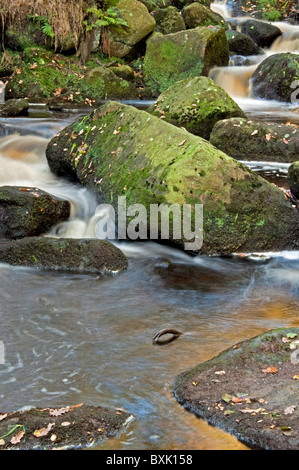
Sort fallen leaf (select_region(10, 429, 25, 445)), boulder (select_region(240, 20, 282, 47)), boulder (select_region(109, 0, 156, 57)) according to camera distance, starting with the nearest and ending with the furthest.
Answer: fallen leaf (select_region(10, 429, 25, 445))
boulder (select_region(109, 0, 156, 57))
boulder (select_region(240, 20, 282, 47))

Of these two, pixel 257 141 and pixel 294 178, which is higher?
pixel 294 178

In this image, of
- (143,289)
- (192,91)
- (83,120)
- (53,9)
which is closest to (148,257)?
(143,289)

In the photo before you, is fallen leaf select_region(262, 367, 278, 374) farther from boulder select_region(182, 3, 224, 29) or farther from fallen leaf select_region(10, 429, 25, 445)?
boulder select_region(182, 3, 224, 29)

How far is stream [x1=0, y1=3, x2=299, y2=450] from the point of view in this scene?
4.07 metres

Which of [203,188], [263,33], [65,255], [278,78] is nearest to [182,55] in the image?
[278,78]

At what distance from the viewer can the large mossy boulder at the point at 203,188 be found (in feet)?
23.1

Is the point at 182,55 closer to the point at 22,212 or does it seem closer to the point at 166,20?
the point at 166,20

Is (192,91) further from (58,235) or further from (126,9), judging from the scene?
(126,9)

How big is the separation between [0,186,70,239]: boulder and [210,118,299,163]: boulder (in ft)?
11.9

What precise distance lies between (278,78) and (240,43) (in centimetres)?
427

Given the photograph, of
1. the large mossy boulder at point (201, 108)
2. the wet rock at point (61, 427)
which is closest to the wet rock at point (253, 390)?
the wet rock at point (61, 427)

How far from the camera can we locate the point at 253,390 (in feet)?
13.0

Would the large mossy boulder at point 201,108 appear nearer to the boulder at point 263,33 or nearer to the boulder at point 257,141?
the boulder at point 257,141

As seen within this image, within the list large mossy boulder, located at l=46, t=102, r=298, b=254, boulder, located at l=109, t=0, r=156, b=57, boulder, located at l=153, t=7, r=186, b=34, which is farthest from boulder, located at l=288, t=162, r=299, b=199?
boulder, located at l=153, t=7, r=186, b=34
